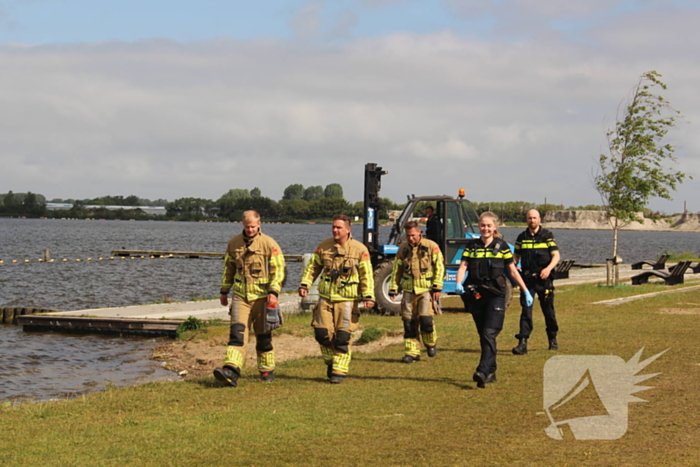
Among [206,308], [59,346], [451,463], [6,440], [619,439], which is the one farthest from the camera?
[206,308]

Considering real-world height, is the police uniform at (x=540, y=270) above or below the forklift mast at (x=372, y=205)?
below

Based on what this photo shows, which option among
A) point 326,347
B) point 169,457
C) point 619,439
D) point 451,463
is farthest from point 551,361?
point 169,457

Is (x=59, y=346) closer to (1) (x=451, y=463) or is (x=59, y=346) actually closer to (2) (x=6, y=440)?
(2) (x=6, y=440)

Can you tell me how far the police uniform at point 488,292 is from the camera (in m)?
8.69

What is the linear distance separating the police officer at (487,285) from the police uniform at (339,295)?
1.23m

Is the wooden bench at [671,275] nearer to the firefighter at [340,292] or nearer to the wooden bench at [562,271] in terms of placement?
the wooden bench at [562,271]

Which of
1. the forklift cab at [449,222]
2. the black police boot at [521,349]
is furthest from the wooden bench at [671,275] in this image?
the black police boot at [521,349]

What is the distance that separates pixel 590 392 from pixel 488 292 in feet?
5.21

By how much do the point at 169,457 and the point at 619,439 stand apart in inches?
147

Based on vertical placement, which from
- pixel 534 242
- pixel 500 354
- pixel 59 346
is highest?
pixel 534 242

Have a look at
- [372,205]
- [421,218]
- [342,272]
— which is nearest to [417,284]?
[342,272]

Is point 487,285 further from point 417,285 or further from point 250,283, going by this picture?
point 250,283

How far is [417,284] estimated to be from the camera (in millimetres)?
10367

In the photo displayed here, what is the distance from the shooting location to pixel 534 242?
11.1 meters
